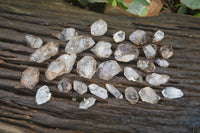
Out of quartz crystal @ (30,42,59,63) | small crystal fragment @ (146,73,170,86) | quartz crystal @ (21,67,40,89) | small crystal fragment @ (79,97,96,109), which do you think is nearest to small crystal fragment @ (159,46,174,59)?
small crystal fragment @ (146,73,170,86)

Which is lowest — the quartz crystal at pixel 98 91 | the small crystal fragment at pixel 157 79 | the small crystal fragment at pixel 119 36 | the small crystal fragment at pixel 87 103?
the small crystal fragment at pixel 87 103

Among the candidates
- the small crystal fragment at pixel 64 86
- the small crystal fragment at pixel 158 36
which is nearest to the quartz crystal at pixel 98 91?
the small crystal fragment at pixel 64 86

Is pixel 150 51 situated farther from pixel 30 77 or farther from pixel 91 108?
pixel 30 77

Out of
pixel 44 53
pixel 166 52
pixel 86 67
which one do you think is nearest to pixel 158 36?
pixel 166 52

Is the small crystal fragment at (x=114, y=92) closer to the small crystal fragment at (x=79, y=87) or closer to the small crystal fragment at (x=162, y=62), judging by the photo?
the small crystal fragment at (x=79, y=87)

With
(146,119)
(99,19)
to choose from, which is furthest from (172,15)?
(146,119)

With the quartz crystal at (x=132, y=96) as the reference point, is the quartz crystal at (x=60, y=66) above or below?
above

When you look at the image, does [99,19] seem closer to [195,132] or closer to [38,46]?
[38,46]
